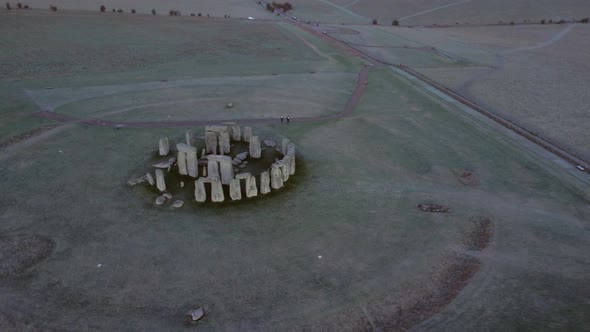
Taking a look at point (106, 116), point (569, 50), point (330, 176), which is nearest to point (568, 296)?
point (330, 176)

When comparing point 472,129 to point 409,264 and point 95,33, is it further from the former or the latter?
point 95,33

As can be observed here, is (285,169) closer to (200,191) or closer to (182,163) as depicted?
(200,191)

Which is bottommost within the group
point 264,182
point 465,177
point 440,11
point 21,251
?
point 21,251

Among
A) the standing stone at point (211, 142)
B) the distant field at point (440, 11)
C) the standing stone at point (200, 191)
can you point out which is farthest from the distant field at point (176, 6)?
the standing stone at point (200, 191)

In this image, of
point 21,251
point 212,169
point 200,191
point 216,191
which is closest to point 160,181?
point 200,191

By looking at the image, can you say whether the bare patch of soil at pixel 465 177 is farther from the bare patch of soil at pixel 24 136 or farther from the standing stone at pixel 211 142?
the bare patch of soil at pixel 24 136

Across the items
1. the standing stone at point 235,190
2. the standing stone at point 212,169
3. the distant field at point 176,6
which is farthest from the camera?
the distant field at point 176,6

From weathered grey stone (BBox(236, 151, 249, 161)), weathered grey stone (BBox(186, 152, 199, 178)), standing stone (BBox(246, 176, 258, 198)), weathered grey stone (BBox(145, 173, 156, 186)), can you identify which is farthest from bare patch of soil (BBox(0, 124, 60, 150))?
standing stone (BBox(246, 176, 258, 198))
